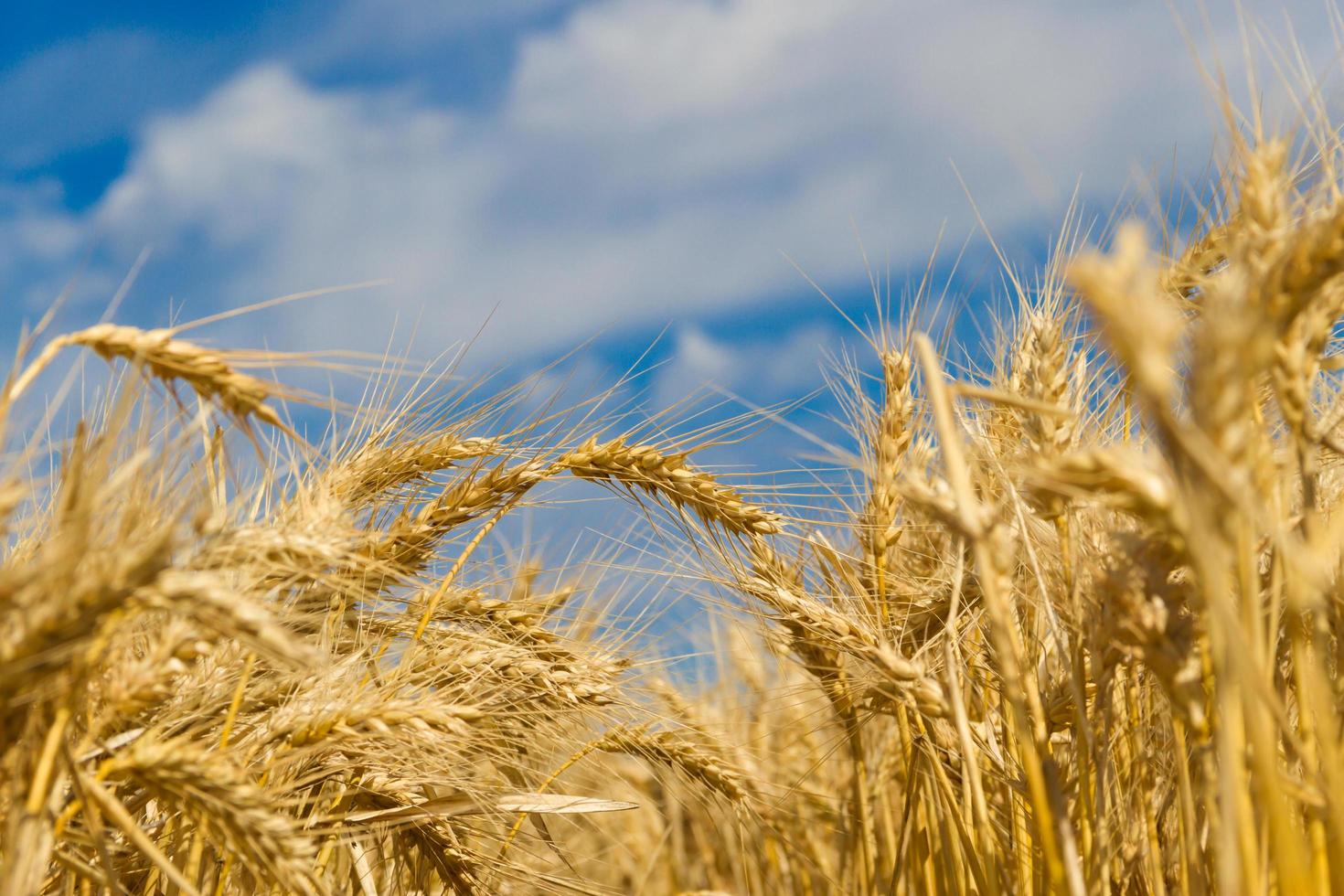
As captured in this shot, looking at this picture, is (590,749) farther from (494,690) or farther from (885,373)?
(885,373)

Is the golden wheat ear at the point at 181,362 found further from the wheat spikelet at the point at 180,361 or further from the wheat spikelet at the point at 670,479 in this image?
the wheat spikelet at the point at 670,479

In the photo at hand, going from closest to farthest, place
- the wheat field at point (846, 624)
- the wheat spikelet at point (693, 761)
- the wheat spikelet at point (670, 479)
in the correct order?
the wheat field at point (846, 624) → the wheat spikelet at point (670, 479) → the wheat spikelet at point (693, 761)

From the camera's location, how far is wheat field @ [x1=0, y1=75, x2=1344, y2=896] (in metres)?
1.02

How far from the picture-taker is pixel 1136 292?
0.87 m

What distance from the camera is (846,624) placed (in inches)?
73.5

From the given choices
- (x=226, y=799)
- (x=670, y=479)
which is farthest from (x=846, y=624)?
(x=226, y=799)

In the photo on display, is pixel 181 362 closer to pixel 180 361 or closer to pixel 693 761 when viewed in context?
pixel 180 361

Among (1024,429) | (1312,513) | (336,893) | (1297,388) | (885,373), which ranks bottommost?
(336,893)

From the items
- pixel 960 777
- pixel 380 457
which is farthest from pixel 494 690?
pixel 960 777

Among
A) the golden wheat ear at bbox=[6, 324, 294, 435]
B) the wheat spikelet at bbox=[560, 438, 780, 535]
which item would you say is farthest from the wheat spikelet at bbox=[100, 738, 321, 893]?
the wheat spikelet at bbox=[560, 438, 780, 535]

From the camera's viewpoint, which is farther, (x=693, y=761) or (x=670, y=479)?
(x=693, y=761)

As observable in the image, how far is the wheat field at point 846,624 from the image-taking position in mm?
1019

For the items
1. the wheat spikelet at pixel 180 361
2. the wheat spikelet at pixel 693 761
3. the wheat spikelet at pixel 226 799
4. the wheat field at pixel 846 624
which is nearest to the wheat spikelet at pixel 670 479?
the wheat field at pixel 846 624

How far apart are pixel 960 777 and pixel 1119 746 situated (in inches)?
12.0
